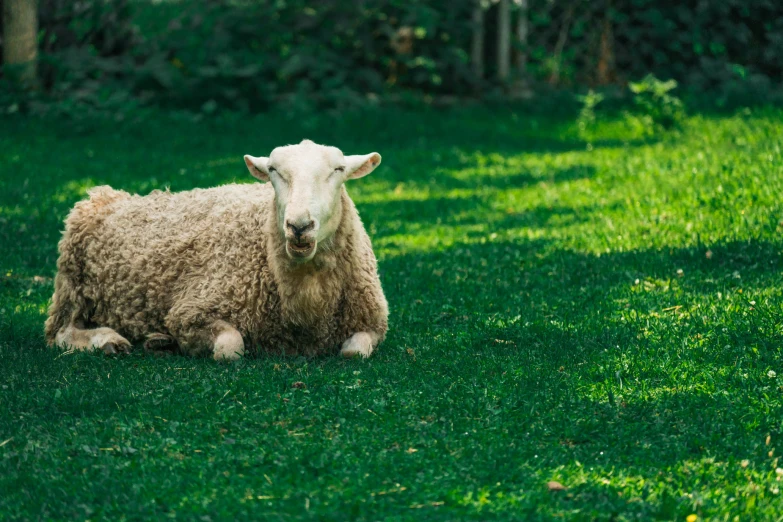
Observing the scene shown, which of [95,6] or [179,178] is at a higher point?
[95,6]

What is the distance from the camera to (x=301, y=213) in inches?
213

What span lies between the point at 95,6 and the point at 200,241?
33.0 feet

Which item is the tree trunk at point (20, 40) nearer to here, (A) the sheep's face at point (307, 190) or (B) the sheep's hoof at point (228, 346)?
(A) the sheep's face at point (307, 190)

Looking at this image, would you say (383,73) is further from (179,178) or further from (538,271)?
(538,271)

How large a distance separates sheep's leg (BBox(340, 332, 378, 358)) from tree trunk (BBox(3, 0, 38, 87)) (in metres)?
9.85

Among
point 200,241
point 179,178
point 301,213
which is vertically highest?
point 301,213

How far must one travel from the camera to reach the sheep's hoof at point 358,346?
19.5 feet

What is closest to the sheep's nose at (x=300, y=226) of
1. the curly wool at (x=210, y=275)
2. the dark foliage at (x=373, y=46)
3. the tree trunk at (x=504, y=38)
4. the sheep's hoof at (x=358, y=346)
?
the curly wool at (x=210, y=275)

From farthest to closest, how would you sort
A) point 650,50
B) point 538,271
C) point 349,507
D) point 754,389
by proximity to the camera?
point 650,50 < point 538,271 < point 754,389 < point 349,507

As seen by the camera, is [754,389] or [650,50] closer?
[754,389]

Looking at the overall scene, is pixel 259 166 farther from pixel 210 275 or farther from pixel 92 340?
pixel 92 340

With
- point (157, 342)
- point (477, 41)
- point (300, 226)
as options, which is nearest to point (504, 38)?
point (477, 41)

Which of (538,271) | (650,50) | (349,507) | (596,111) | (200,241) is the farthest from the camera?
(650,50)

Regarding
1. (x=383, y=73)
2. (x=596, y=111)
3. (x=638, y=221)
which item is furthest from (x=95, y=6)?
(x=638, y=221)
